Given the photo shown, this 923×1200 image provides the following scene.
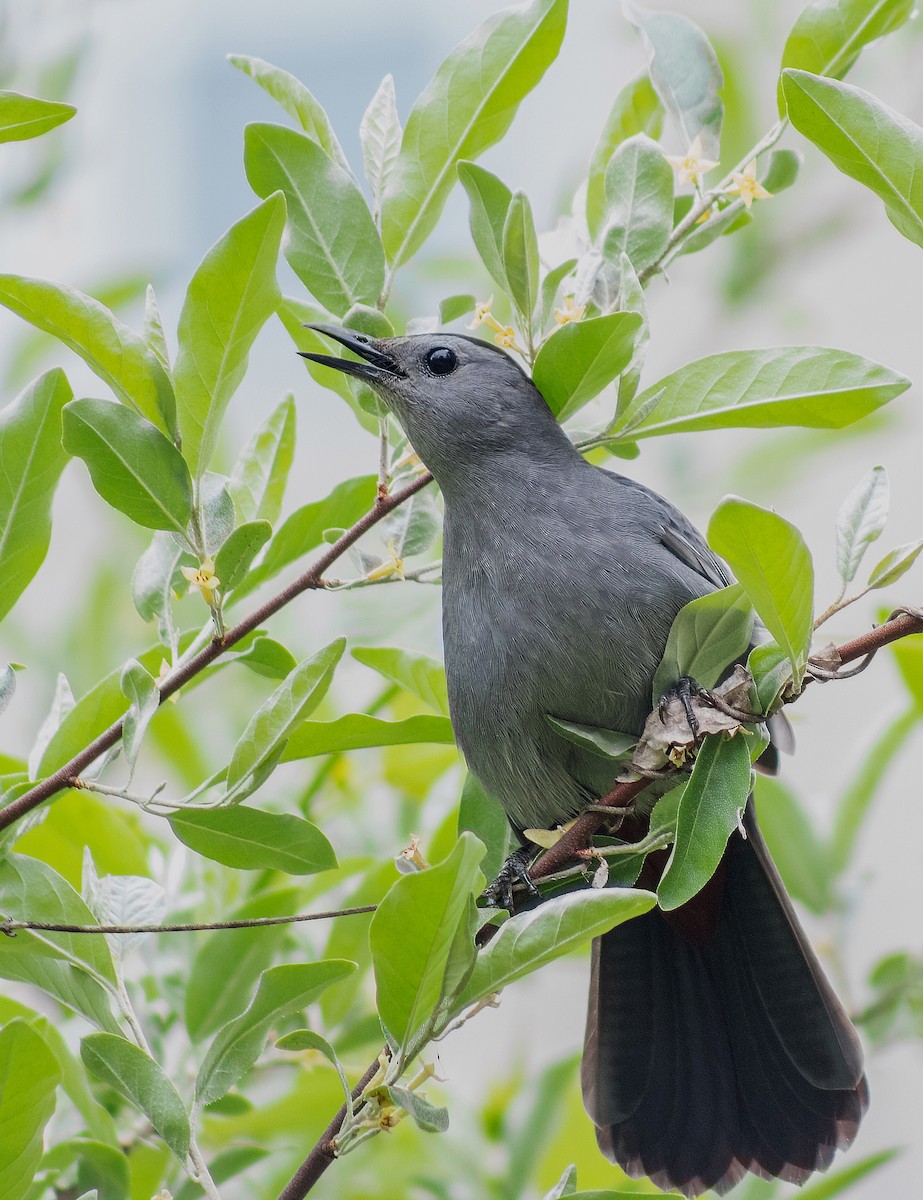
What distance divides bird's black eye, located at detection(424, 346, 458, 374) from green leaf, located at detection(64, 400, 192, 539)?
1197mm

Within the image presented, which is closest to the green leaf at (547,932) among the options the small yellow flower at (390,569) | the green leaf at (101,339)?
the small yellow flower at (390,569)

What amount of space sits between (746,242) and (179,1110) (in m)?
3.64

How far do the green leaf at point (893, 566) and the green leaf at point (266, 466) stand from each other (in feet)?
3.02

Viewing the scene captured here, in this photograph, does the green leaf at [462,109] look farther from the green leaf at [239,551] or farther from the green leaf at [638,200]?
the green leaf at [239,551]

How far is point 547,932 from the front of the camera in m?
1.53

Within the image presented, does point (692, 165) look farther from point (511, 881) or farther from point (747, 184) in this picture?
point (511, 881)

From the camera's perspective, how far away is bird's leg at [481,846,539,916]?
203 cm

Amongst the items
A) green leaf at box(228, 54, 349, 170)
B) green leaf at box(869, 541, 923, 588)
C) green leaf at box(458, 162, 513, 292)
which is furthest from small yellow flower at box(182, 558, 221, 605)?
green leaf at box(869, 541, 923, 588)

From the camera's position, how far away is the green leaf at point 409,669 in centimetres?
226

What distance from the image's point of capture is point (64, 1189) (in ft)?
6.74

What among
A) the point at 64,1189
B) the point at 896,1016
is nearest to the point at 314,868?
the point at 64,1189

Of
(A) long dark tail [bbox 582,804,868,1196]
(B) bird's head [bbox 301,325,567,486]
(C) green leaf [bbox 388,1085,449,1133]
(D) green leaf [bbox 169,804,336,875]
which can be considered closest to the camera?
(C) green leaf [bbox 388,1085,449,1133]

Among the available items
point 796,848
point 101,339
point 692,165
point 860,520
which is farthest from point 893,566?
point 796,848

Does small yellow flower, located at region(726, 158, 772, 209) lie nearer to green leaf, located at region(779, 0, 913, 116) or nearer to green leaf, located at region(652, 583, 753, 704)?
green leaf, located at region(779, 0, 913, 116)
